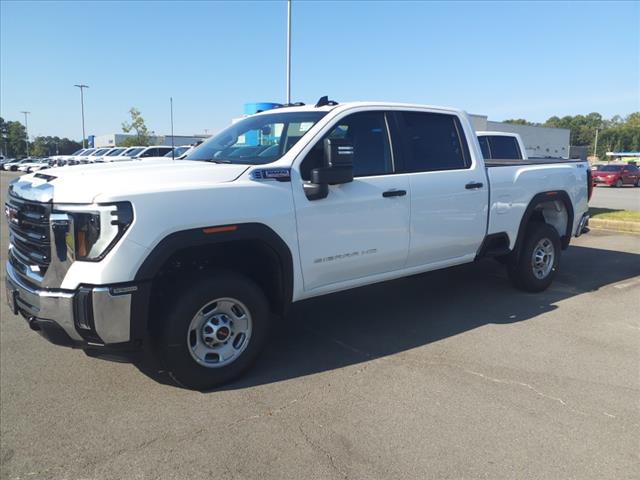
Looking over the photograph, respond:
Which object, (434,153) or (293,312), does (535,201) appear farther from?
(293,312)

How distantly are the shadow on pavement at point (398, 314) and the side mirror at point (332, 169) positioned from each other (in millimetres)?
1385

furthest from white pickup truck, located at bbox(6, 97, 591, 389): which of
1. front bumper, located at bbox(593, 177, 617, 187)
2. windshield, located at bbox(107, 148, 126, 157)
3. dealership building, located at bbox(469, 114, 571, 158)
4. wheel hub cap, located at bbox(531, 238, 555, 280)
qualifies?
dealership building, located at bbox(469, 114, 571, 158)

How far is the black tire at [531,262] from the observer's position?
5.79 meters

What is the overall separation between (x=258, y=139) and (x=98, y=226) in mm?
1756

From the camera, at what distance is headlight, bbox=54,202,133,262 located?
3.02 metres

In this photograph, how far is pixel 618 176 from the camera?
27641 mm

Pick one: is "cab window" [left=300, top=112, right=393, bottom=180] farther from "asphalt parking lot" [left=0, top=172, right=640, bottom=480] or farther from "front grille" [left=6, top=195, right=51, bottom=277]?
"front grille" [left=6, top=195, right=51, bottom=277]

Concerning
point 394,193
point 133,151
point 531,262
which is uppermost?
point 133,151

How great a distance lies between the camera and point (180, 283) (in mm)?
3463

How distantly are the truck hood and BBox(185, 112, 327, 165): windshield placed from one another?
388 mm

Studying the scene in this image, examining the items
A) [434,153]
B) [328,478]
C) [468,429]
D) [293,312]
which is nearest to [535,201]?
[434,153]

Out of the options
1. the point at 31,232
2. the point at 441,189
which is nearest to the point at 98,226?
the point at 31,232

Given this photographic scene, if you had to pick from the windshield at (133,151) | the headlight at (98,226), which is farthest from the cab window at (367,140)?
the windshield at (133,151)

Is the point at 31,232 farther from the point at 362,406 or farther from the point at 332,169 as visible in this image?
the point at 362,406
